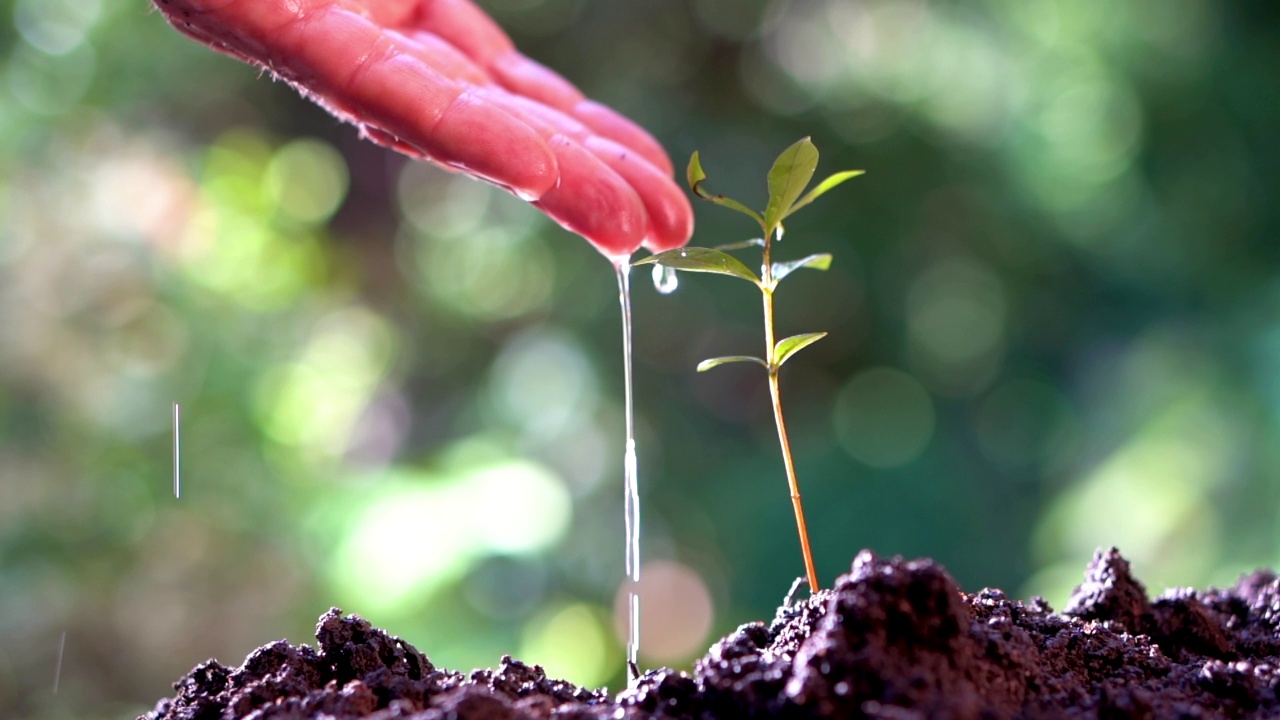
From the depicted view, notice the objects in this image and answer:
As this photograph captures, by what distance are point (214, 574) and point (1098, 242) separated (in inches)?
78.7

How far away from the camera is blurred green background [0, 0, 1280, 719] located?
81.0 inches

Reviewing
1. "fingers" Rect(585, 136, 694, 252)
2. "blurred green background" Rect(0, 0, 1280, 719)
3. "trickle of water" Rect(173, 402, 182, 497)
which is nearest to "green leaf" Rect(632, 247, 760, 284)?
"fingers" Rect(585, 136, 694, 252)

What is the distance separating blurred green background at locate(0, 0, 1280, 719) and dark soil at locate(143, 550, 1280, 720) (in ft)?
4.63

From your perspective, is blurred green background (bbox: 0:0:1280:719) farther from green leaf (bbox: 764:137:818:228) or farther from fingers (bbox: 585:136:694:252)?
green leaf (bbox: 764:137:818:228)

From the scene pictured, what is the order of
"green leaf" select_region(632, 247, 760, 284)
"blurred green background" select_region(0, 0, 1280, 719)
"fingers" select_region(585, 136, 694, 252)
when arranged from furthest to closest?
1. "blurred green background" select_region(0, 0, 1280, 719)
2. "fingers" select_region(585, 136, 694, 252)
3. "green leaf" select_region(632, 247, 760, 284)

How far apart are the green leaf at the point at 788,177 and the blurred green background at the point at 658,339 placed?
52.8 inches

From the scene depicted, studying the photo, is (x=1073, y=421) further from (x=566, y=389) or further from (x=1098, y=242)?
(x=566, y=389)

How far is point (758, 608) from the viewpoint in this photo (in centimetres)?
217

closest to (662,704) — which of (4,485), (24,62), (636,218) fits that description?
(636,218)

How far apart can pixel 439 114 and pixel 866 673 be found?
0.51 meters

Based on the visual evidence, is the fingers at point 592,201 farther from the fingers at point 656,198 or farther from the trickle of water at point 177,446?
the trickle of water at point 177,446

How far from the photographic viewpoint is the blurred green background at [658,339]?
6.75 feet

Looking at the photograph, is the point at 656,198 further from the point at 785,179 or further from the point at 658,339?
the point at 658,339

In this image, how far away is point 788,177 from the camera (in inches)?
28.4
